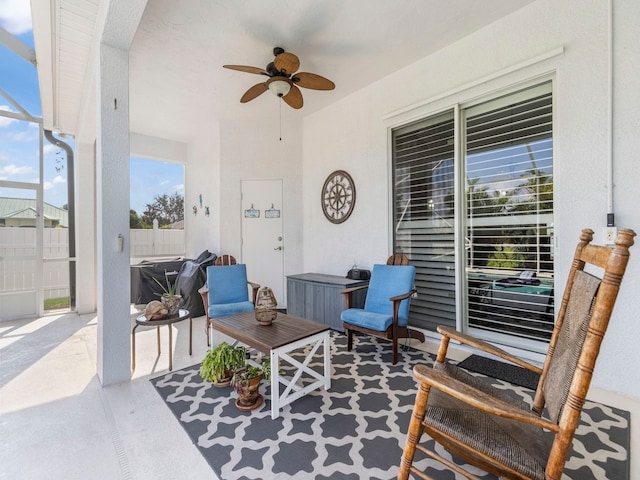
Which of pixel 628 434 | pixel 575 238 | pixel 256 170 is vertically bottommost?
pixel 628 434

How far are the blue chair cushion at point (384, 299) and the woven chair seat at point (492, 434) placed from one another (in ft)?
4.66

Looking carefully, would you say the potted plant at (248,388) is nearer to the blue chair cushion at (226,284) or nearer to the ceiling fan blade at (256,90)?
the blue chair cushion at (226,284)

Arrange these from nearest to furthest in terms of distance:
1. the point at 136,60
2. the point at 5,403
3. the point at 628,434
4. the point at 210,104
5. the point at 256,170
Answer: the point at 628,434, the point at 5,403, the point at 136,60, the point at 210,104, the point at 256,170

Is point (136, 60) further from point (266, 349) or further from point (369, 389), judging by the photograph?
point (369, 389)

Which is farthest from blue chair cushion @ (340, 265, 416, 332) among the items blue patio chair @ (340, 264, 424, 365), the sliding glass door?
the sliding glass door

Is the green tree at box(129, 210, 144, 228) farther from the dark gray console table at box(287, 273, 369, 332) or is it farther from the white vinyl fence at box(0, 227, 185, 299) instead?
the dark gray console table at box(287, 273, 369, 332)

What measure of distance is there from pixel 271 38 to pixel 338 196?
6.93 ft

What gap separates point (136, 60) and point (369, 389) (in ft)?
13.3

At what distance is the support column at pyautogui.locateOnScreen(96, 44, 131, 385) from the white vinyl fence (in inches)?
126

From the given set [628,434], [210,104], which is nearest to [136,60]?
[210,104]

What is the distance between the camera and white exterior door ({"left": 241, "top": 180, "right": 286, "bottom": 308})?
Result: 16.8 ft

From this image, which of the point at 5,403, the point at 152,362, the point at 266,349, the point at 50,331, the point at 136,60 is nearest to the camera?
the point at 266,349

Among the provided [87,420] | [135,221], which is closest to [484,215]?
[87,420]

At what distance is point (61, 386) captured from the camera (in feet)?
8.07
